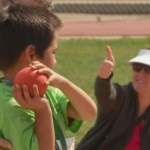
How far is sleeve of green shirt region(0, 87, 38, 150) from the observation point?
9.53 ft

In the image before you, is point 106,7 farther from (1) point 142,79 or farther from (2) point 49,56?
(2) point 49,56

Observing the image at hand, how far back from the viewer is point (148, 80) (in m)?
4.90

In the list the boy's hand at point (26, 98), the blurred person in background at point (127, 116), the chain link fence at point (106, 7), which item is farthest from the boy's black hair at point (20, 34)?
the chain link fence at point (106, 7)

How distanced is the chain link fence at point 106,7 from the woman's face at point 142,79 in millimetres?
11278

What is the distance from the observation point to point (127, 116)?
193 inches

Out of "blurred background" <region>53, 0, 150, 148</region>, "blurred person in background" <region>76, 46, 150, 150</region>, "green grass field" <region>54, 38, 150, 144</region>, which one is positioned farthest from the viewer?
"blurred background" <region>53, 0, 150, 148</region>

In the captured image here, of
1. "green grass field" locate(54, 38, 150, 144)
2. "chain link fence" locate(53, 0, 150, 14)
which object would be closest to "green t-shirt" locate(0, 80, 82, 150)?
"green grass field" locate(54, 38, 150, 144)

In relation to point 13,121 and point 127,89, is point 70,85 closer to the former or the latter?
point 13,121

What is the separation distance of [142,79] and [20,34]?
80.7 inches

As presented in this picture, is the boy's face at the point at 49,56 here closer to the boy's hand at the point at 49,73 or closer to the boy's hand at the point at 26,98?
the boy's hand at the point at 49,73

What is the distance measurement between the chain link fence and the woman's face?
11.3 meters

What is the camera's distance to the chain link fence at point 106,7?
16141mm

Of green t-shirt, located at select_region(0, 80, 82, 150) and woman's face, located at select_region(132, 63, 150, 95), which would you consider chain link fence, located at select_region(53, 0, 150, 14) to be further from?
green t-shirt, located at select_region(0, 80, 82, 150)

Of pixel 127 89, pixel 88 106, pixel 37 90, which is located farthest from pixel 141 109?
pixel 37 90
